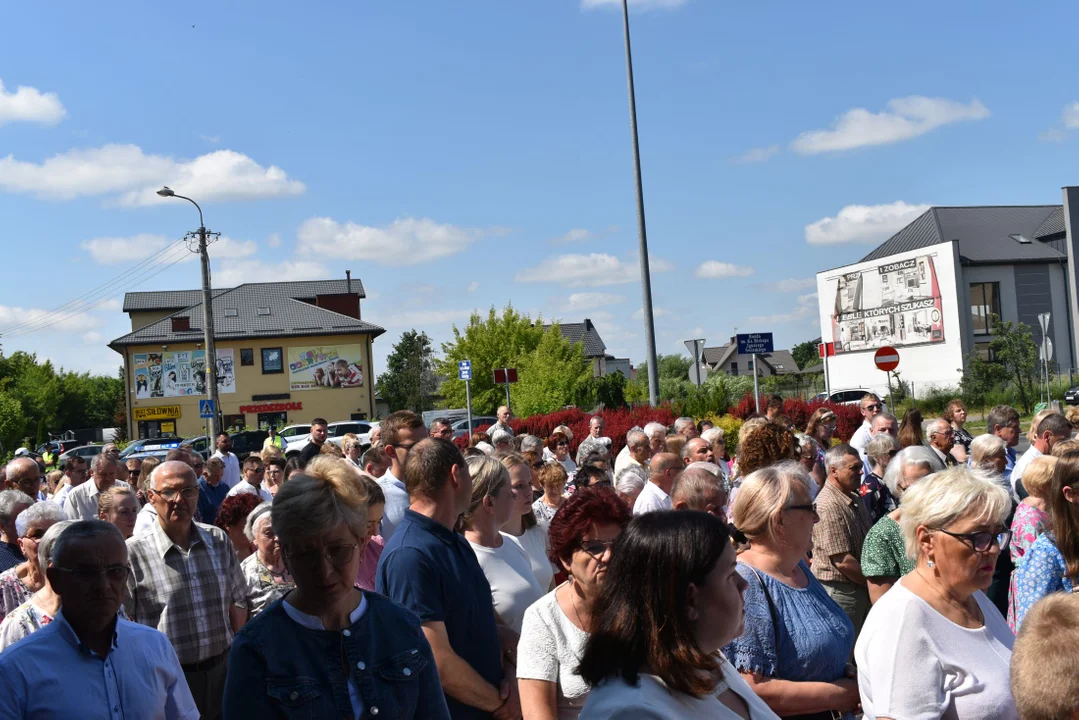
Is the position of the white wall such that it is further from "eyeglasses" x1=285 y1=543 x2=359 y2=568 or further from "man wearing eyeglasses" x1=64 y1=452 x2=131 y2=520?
"eyeglasses" x1=285 y1=543 x2=359 y2=568

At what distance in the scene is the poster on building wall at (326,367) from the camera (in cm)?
6506

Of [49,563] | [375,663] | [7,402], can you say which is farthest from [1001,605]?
[7,402]

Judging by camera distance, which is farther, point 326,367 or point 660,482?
point 326,367

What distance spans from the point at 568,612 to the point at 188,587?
250cm

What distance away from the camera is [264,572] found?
5523 millimetres

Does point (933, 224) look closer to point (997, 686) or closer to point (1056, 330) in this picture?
point (1056, 330)

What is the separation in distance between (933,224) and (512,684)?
63.7 meters

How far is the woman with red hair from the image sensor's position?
11.6ft

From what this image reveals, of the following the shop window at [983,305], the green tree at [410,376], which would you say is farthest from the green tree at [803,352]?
the shop window at [983,305]

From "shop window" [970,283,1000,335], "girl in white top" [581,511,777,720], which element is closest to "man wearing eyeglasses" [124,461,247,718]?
"girl in white top" [581,511,777,720]

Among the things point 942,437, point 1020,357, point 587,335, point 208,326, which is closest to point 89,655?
point 942,437

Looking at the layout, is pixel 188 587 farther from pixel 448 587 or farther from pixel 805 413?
pixel 805 413

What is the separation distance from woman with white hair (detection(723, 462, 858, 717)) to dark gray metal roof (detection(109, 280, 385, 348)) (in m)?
61.8

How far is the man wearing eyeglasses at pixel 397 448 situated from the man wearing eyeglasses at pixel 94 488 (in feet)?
13.9
